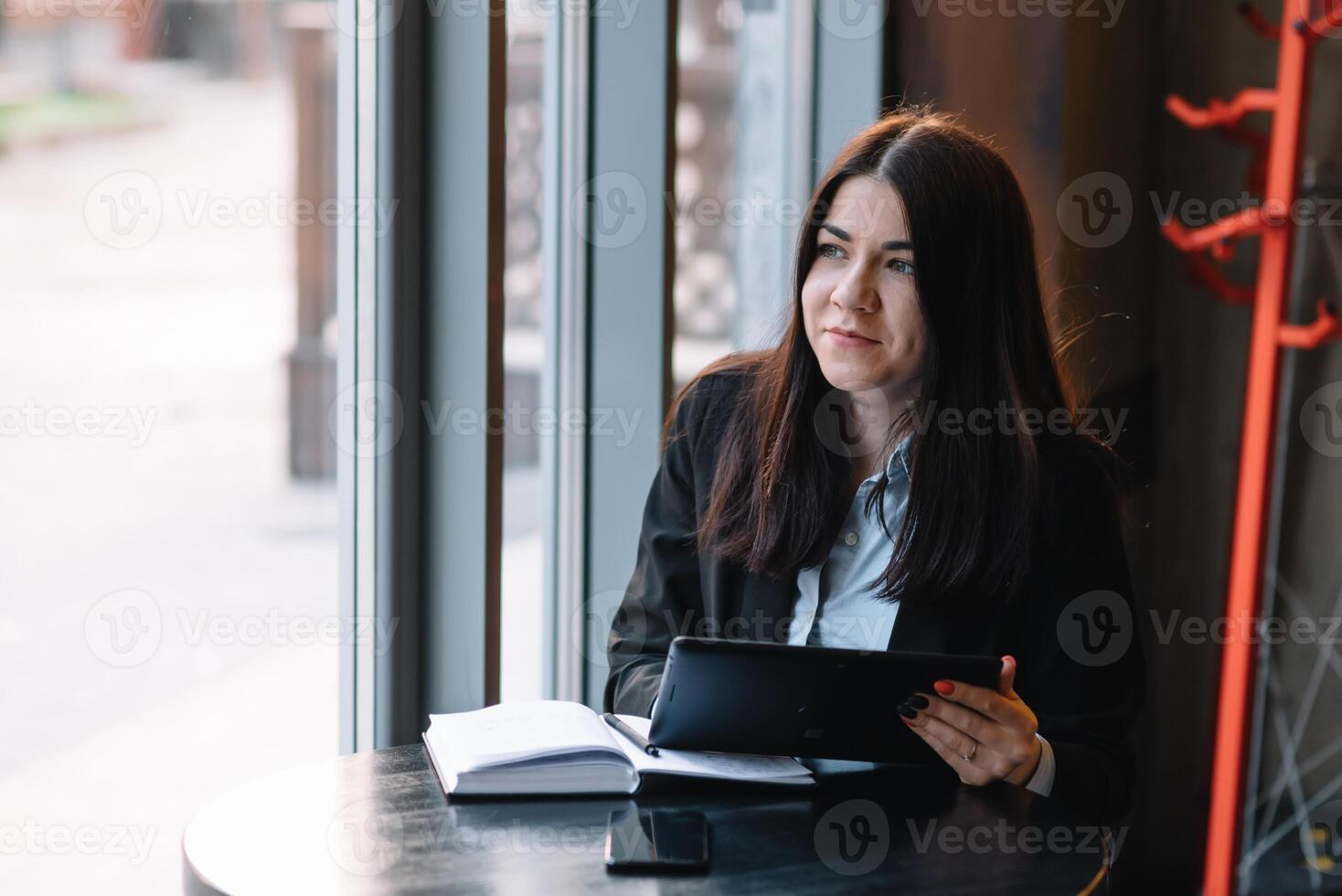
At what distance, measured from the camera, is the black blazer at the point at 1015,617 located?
1.52 m

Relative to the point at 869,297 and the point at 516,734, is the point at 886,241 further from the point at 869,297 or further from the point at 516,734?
the point at 516,734

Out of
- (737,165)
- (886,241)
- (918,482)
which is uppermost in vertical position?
(737,165)

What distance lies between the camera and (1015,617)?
1.60m

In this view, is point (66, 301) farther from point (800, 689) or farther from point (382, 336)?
point (800, 689)

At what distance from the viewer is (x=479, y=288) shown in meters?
1.70

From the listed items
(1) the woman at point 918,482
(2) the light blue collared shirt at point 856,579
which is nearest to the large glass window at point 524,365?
(1) the woman at point 918,482

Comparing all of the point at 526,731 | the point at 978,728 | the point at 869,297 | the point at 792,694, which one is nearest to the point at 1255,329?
the point at 869,297

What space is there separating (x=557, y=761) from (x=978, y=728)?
0.42 metres

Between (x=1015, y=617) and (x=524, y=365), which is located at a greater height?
(x=524, y=365)

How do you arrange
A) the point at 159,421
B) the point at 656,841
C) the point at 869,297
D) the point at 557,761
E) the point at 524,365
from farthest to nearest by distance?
the point at 524,365
the point at 869,297
the point at 159,421
the point at 557,761
the point at 656,841

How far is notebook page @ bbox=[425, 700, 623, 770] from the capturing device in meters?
1.22

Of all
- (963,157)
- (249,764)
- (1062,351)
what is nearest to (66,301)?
(249,764)

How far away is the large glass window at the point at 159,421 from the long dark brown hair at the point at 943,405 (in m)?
0.57

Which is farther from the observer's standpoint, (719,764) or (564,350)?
(564,350)
